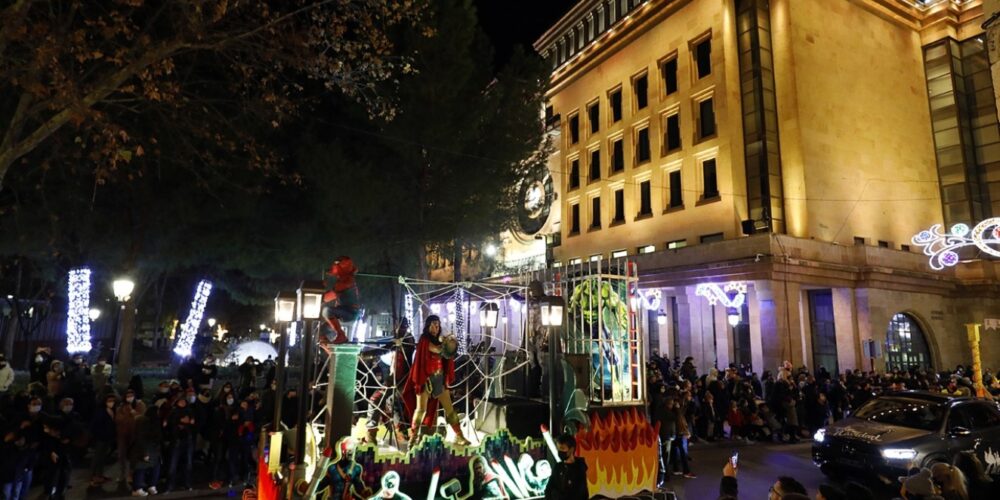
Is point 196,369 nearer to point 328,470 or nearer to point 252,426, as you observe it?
point 252,426

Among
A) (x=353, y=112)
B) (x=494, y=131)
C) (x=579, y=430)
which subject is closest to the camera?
(x=579, y=430)

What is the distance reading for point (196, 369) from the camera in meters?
15.3

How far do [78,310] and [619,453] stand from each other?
17779 millimetres

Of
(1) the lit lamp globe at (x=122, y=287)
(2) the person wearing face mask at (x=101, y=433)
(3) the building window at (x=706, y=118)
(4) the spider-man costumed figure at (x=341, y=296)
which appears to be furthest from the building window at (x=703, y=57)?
(2) the person wearing face mask at (x=101, y=433)

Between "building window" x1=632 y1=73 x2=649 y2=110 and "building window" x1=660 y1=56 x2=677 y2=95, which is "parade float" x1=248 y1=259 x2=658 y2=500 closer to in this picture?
"building window" x1=660 y1=56 x2=677 y2=95

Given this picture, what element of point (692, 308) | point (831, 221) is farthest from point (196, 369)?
point (831, 221)

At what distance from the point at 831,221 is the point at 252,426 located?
2523 cm

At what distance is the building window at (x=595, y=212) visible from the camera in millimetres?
34188

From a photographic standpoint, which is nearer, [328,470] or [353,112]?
[328,470]

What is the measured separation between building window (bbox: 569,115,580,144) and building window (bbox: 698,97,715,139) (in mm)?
10056

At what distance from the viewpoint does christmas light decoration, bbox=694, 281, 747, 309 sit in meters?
22.7

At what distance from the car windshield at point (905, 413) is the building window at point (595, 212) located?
76.8 feet

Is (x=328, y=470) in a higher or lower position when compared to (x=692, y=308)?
lower

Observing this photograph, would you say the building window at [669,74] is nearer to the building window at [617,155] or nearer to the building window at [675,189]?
the building window at [617,155]
